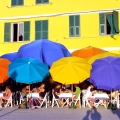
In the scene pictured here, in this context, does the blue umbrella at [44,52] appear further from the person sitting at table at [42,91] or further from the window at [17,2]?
the window at [17,2]

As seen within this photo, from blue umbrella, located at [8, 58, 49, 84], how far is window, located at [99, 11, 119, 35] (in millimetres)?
7221

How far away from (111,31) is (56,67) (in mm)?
7475

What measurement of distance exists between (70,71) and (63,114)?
1.90 meters

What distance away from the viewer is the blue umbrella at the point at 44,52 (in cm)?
1430

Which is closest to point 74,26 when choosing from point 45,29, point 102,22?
point 102,22

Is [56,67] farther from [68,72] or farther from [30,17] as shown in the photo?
[30,17]

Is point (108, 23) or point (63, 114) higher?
point (108, 23)

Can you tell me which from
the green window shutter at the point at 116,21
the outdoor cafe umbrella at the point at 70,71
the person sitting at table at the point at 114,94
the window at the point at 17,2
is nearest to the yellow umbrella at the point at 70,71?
the outdoor cafe umbrella at the point at 70,71

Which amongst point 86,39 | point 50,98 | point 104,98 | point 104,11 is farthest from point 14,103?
point 104,11

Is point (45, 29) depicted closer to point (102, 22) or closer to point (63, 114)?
point (102, 22)

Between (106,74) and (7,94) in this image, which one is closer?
(106,74)

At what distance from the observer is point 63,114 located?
10938 millimetres

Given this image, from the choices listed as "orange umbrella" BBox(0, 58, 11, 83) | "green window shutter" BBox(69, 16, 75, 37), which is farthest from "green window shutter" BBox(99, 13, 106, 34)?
"orange umbrella" BBox(0, 58, 11, 83)

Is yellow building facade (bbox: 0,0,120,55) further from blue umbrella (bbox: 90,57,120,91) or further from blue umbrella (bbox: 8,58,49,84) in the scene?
blue umbrella (bbox: 8,58,49,84)
